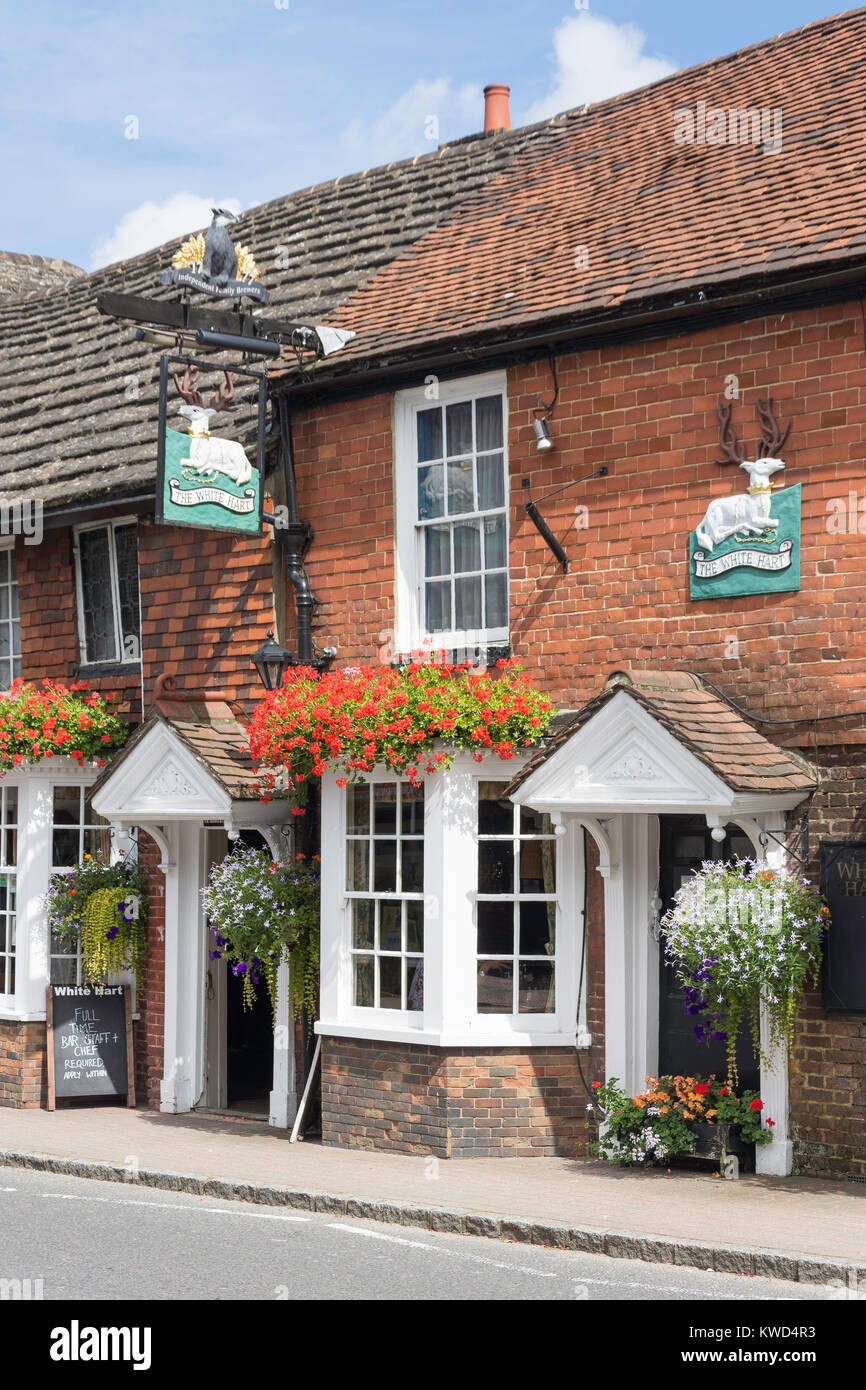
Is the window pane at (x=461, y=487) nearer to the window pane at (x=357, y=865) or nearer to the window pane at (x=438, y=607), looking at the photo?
the window pane at (x=438, y=607)

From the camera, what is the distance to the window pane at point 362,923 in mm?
11930

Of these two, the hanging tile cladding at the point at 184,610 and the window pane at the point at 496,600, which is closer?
the window pane at the point at 496,600

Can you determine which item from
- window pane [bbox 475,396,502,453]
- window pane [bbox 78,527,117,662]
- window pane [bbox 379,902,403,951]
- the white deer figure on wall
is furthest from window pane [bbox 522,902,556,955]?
window pane [bbox 78,527,117,662]

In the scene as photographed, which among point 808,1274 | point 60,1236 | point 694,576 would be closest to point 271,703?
point 694,576

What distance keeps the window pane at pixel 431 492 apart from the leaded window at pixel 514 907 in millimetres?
2246

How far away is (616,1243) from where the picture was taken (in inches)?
327

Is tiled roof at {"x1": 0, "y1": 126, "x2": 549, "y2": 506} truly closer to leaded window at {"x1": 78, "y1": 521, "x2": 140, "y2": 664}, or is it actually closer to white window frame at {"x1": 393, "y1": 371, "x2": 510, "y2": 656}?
leaded window at {"x1": 78, "y1": 521, "x2": 140, "y2": 664}

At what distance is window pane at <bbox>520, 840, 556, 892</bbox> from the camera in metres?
11.4

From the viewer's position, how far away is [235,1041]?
49.0 ft

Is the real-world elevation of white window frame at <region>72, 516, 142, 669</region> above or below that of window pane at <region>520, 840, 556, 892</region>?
above

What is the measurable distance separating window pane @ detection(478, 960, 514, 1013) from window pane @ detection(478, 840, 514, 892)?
53 cm

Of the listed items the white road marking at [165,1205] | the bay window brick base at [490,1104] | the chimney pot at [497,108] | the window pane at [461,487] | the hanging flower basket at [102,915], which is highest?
the chimney pot at [497,108]

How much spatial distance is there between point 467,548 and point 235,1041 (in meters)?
5.52

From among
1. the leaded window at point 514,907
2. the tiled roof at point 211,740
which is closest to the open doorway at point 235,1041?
the tiled roof at point 211,740
